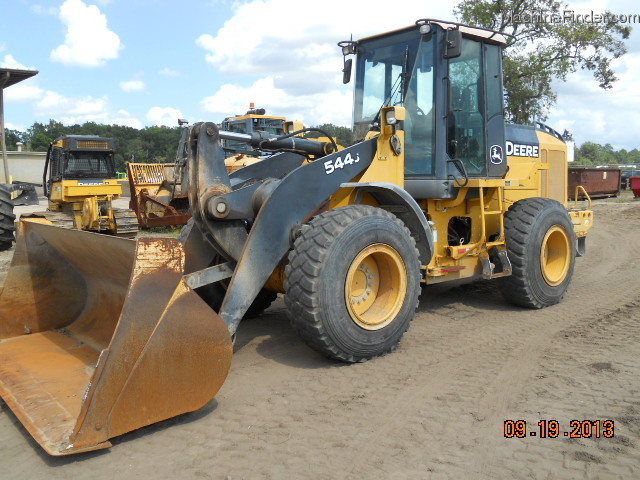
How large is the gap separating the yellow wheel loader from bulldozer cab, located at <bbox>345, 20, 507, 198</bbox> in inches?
284

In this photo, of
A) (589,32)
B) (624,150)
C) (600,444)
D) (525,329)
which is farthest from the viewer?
(624,150)

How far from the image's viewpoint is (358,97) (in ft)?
20.6

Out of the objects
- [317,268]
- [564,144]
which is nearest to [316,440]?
[317,268]

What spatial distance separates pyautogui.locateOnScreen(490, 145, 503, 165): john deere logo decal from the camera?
6.04 metres

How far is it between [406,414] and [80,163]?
1061 cm

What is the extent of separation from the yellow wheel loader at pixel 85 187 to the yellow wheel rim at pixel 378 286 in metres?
8.11

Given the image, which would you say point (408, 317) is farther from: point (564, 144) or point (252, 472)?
point (564, 144)

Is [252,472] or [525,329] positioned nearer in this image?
[252,472]

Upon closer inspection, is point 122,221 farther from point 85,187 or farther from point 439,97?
point 439,97

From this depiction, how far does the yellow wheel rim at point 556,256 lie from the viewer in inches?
248

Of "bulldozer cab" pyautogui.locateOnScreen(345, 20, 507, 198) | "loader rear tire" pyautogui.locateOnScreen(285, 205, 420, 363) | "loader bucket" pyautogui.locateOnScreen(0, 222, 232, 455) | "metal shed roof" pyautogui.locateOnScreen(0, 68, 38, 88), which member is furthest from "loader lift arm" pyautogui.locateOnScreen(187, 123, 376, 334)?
"metal shed roof" pyautogui.locateOnScreen(0, 68, 38, 88)

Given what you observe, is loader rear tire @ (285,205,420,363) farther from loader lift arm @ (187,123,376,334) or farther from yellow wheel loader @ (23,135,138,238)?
yellow wheel loader @ (23,135,138,238)

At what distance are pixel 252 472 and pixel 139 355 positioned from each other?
2.87ft
